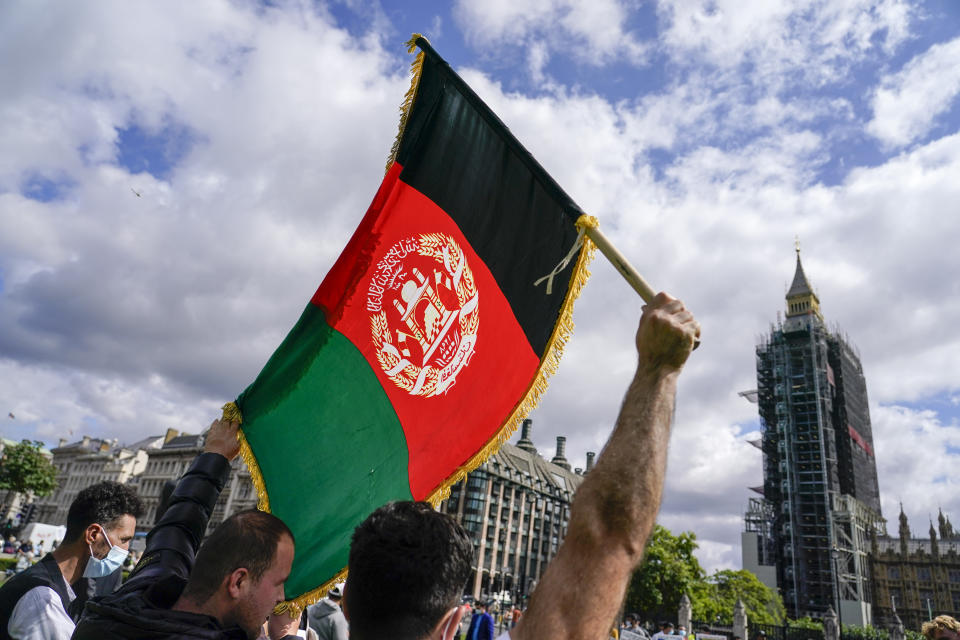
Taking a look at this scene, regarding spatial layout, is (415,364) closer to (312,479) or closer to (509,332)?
(509,332)

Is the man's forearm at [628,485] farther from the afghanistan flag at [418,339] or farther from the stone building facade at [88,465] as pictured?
the stone building facade at [88,465]

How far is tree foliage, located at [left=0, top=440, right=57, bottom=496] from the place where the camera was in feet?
162

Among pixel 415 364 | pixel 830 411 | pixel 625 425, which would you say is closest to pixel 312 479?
pixel 415 364

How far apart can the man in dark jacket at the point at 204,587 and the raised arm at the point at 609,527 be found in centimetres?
118

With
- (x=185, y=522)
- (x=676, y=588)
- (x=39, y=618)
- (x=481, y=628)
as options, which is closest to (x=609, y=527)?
(x=185, y=522)

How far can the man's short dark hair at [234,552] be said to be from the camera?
1.97 meters

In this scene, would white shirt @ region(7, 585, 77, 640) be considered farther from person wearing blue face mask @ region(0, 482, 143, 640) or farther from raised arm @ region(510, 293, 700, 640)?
raised arm @ region(510, 293, 700, 640)

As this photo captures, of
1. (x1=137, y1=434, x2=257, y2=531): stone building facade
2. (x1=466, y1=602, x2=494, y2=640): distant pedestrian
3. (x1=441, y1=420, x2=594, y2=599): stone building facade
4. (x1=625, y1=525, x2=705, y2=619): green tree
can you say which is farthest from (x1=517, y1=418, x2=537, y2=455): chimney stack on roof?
(x1=466, y1=602, x2=494, y2=640): distant pedestrian

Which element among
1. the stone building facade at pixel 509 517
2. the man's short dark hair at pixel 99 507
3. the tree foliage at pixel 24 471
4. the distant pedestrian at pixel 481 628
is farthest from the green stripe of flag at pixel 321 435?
the stone building facade at pixel 509 517

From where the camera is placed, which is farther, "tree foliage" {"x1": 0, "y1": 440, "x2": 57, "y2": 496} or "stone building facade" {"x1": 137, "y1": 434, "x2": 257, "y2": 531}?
"stone building facade" {"x1": 137, "y1": 434, "x2": 257, "y2": 531}

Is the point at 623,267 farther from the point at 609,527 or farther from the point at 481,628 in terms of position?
the point at 481,628

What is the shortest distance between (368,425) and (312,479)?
1.62 ft

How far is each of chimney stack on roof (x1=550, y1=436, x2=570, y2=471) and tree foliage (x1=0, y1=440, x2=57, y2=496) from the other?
76.3 meters

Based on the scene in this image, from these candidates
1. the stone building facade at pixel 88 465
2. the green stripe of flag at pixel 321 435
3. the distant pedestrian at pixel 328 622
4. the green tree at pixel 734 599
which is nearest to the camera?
the green stripe of flag at pixel 321 435
